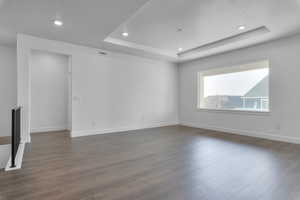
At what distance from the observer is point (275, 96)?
4148 millimetres

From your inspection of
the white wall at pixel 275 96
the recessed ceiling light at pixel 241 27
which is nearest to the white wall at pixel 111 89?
the white wall at pixel 275 96

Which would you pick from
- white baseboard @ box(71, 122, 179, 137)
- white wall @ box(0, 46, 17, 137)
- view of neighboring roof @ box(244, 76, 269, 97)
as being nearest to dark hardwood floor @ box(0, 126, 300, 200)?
white baseboard @ box(71, 122, 179, 137)

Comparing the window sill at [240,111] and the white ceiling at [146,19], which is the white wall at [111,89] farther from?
the window sill at [240,111]

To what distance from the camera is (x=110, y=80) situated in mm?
5090

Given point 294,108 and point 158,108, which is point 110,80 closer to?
point 158,108

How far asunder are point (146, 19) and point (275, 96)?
381 centimetres

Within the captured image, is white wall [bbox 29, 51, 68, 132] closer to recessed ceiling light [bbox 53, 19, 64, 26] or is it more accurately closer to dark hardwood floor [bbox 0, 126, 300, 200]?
dark hardwood floor [bbox 0, 126, 300, 200]

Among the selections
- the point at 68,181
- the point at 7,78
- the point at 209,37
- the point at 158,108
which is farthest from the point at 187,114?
the point at 7,78

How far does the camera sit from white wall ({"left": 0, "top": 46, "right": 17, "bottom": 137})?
464cm

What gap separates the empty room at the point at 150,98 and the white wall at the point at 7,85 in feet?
0.08

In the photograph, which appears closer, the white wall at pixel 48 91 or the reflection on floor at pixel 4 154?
the reflection on floor at pixel 4 154

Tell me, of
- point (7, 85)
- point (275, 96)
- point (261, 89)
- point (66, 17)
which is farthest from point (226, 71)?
point (7, 85)

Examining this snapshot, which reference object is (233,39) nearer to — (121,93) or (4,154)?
(121,93)

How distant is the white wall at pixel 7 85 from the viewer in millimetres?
4637
